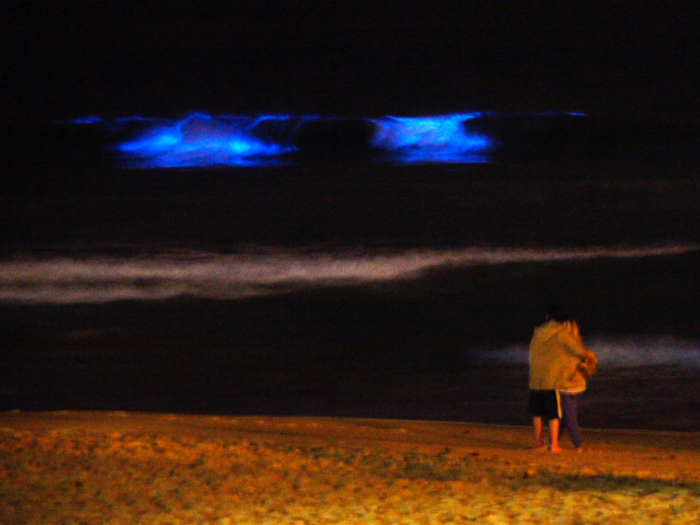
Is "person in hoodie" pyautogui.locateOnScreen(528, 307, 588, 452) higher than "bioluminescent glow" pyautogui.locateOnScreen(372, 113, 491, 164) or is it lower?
lower

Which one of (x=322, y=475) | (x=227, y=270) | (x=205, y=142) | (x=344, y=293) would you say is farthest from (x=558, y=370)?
(x=205, y=142)

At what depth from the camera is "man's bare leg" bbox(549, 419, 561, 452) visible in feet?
27.6

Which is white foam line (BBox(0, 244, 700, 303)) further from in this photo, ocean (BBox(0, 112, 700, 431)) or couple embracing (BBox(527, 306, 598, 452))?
couple embracing (BBox(527, 306, 598, 452))

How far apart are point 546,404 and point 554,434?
9.8 inches

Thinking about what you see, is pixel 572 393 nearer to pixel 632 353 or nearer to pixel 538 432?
pixel 538 432

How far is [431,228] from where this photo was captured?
3641 cm

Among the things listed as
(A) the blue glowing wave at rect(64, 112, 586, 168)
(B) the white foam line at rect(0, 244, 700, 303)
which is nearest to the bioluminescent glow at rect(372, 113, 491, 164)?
(A) the blue glowing wave at rect(64, 112, 586, 168)

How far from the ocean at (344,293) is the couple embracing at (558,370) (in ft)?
5.68

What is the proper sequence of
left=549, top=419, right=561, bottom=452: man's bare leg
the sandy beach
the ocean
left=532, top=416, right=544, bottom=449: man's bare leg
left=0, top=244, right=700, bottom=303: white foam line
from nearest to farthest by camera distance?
the sandy beach
left=549, top=419, right=561, bottom=452: man's bare leg
left=532, top=416, right=544, bottom=449: man's bare leg
the ocean
left=0, top=244, right=700, bottom=303: white foam line

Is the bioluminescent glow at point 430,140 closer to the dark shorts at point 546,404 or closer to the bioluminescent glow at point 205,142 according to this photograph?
the bioluminescent glow at point 205,142

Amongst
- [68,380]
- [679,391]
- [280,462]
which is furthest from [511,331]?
[280,462]

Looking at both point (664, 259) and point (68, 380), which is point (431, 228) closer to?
point (664, 259)

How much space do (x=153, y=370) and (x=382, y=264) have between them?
13.2 metres

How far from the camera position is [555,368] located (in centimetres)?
831
